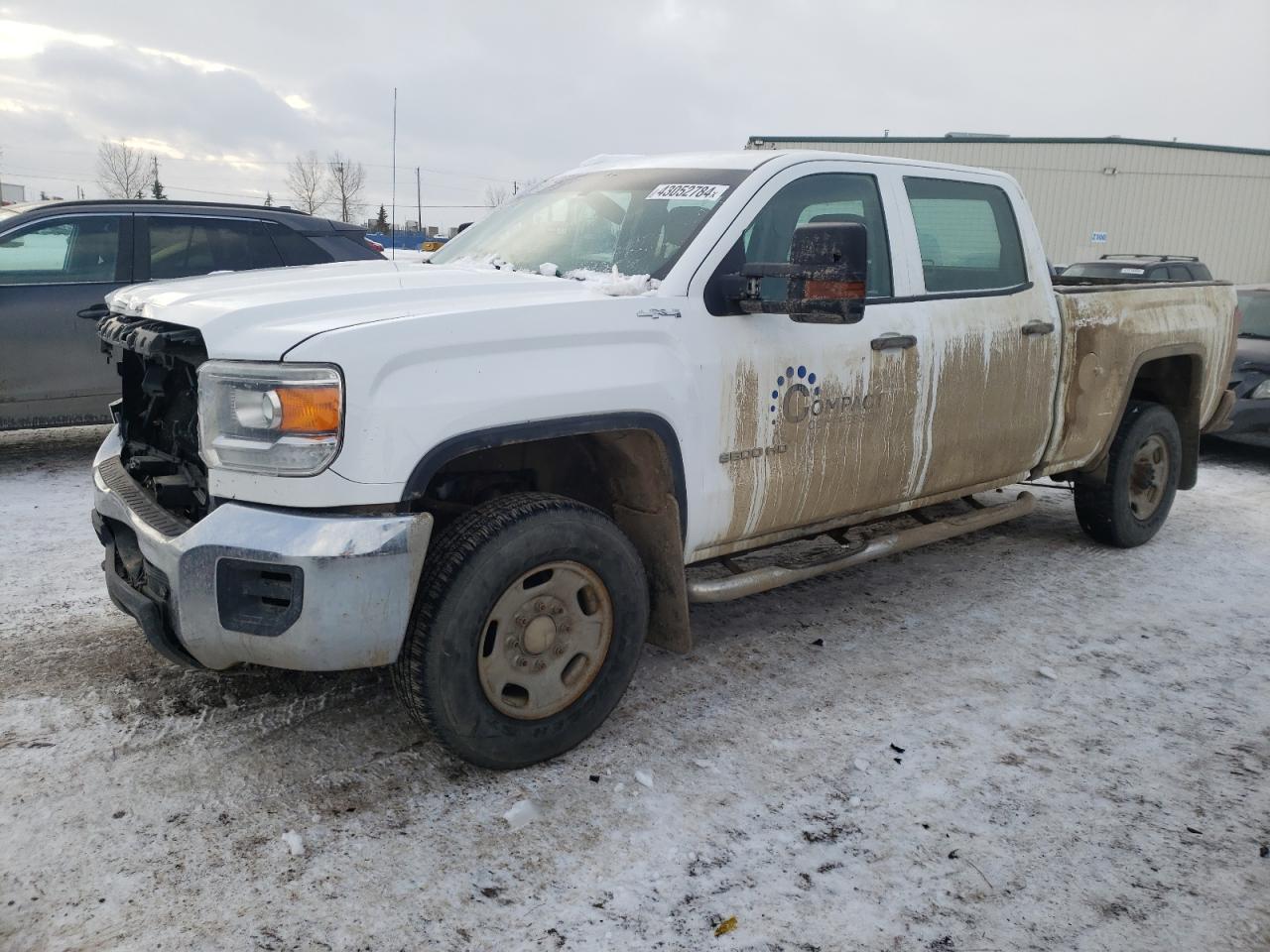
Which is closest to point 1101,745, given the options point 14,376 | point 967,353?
point 967,353

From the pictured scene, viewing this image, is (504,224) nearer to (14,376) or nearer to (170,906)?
(170,906)

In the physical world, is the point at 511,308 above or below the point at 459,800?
above

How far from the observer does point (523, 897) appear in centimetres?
261

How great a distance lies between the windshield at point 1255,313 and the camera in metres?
9.50

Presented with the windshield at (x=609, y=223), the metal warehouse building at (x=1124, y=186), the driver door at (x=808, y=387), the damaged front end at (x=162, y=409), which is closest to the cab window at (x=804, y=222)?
the driver door at (x=808, y=387)

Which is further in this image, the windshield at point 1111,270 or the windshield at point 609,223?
the windshield at point 1111,270

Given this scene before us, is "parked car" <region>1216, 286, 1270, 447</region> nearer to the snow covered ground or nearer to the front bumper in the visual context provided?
the snow covered ground

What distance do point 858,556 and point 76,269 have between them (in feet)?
19.5

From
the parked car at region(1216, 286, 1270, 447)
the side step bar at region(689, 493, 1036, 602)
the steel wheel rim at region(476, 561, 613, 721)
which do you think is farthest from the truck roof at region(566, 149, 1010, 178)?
the parked car at region(1216, 286, 1270, 447)

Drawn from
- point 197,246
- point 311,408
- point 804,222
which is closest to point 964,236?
point 804,222

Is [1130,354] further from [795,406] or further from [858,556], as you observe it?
[795,406]

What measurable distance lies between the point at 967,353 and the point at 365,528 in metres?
2.77

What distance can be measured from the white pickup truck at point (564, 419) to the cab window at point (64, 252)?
3.93 m

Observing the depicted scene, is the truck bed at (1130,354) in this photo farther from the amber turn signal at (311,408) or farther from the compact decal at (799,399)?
the amber turn signal at (311,408)
